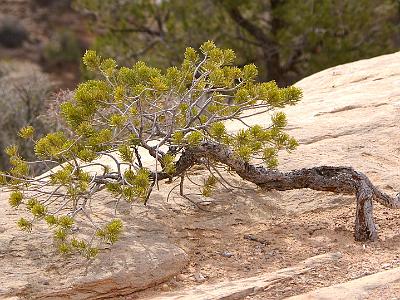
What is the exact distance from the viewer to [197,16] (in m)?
12.2

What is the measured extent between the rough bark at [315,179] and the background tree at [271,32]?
7188mm

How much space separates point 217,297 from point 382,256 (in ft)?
Answer: 3.20

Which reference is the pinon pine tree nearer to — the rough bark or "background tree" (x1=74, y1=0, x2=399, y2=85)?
the rough bark

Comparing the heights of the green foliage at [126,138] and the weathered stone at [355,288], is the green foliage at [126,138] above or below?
above

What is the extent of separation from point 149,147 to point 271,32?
8471 millimetres

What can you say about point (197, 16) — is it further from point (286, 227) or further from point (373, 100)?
point (286, 227)

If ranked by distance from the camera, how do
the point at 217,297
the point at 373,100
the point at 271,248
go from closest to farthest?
the point at 217,297, the point at 271,248, the point at 373,100

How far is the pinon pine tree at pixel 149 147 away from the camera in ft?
13.2

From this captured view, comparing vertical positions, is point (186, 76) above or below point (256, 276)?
above

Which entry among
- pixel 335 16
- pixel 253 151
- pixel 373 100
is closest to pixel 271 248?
pixel 253 151

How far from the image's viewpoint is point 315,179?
441 cm

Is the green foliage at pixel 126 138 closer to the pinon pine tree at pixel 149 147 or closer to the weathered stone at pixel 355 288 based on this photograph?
the pinon pine tree at pixel 149 147

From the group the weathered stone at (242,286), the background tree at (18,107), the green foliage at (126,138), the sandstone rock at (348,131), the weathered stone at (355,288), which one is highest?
the green foliage at (126,138)

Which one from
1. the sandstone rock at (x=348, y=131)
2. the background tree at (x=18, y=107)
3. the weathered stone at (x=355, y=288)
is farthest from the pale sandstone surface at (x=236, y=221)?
the background tree at (x=18, y=107)
